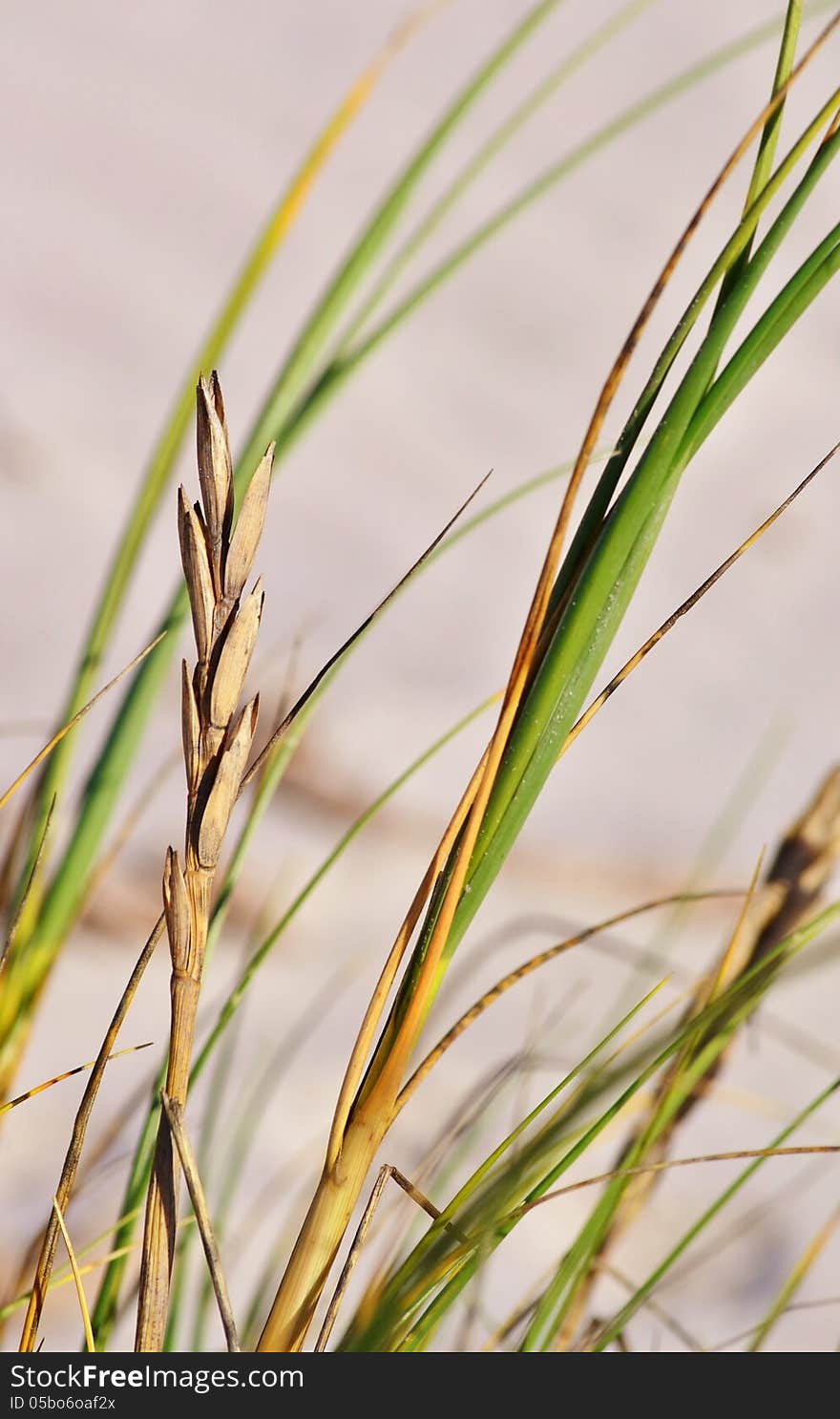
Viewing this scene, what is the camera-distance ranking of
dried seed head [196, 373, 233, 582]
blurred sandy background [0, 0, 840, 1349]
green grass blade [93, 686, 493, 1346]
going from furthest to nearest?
blurred sandy background [0, 0, 840, 1349] → green grass blade [93, 686, 493, 1346] → dried seed head [196, 373, 233, 582]

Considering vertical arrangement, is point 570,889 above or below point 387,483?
below

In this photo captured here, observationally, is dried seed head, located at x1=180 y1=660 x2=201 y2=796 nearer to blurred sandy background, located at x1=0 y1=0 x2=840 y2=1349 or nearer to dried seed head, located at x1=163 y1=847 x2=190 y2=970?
dried seed head, located at x1=163 y1=847 x2=190 y2=970

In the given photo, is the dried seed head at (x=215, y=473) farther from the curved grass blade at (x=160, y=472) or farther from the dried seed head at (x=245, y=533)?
the curved grass blade at (x=160, y=472)

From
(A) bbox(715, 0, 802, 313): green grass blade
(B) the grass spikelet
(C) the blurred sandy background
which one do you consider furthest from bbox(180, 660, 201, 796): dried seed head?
(C) the blurred sandy background

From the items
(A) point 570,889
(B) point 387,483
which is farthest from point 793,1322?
(B) point 387,483

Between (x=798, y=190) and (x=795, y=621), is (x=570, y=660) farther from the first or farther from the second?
(x=795, y=621)

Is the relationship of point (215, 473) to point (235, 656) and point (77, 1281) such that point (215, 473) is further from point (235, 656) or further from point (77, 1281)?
point (77, 1281)
